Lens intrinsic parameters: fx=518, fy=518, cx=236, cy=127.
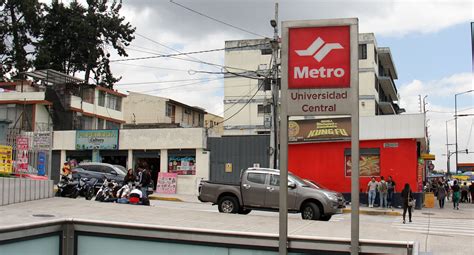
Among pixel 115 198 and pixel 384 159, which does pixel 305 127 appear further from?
pixel 115 198

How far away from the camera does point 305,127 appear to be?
97.1 ft

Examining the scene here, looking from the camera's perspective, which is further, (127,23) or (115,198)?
(127,23)

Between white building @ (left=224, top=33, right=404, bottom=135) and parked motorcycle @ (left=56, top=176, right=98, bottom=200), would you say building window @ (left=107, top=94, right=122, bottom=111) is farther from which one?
parked motorcycle @ (left=56, top=176, right=98, bottom=200)

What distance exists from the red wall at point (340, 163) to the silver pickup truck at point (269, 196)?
418 inches

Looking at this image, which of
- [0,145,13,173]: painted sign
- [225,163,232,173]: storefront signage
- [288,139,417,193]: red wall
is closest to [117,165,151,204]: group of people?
[0,145,13,173]: painted sign

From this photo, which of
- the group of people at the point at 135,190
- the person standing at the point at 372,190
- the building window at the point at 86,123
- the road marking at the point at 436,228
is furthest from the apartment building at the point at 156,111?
the road marking at the point at 436,228

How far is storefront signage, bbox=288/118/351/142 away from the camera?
28703 millimetres

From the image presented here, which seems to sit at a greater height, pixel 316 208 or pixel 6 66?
pixel 6 66

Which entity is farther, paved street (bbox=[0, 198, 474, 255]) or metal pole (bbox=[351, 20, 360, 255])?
paved street (bbox=[0, 198, 474, 255])

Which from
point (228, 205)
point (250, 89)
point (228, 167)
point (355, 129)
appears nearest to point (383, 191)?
point (228, 167)

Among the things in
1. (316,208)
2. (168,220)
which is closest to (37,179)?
(168,220)

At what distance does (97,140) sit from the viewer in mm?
36062

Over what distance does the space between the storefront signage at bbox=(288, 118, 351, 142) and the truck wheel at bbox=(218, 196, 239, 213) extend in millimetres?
11153

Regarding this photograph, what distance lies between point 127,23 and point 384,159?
3613 cm
